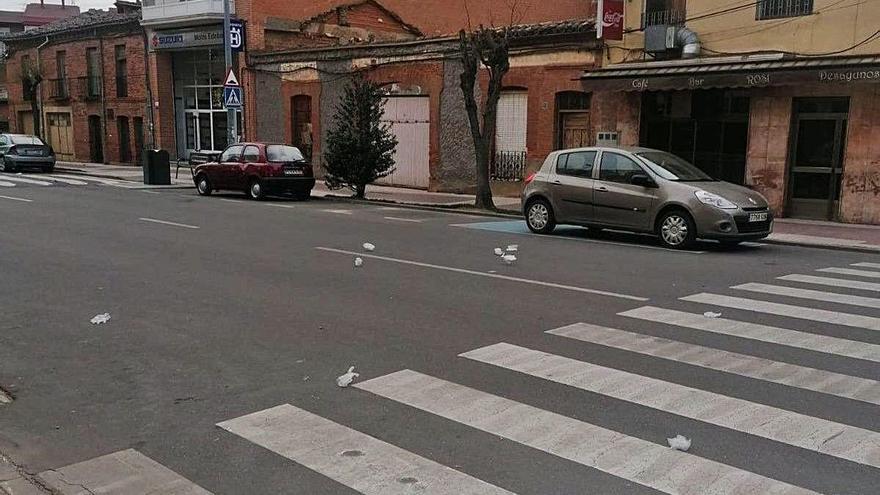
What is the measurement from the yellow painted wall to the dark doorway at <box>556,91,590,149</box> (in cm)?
185

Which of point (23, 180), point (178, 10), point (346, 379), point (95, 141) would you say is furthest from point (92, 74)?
point (346, 379)

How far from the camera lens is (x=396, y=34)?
Answer: 34938mm

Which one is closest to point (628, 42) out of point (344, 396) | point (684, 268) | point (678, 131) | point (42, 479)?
point (678, 131)

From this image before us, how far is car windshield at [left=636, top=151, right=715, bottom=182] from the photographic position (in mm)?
12938

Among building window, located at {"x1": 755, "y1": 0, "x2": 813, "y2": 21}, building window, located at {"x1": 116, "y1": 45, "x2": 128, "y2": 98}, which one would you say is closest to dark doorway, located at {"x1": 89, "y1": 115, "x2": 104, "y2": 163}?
building window, located at {"x1": 116, "y1": 45, "x2": 128, "y2": 98}

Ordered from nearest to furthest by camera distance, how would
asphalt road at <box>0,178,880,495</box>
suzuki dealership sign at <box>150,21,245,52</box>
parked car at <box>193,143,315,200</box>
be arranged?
asphalt road at <box>0,178,880,495</box>, parked car at <box>193,143,315,200</box>, suzuki dealership sign at <box>150,21,245,52</box>

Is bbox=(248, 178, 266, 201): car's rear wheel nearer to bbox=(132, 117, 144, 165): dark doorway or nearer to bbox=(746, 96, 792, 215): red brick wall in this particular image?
bbox=(746, 96, 792, 215): red brick wall

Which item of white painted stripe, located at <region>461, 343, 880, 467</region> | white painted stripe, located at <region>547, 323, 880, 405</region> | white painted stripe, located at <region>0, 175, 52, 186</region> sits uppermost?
white painted stripe, located at <region>0, 175, 52, 186</region>

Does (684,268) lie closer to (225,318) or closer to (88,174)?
(225,318)

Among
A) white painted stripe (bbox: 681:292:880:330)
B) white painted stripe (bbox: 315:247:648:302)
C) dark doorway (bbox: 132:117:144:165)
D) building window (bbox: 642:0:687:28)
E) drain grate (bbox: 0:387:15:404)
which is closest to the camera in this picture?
drain grate (bbox: 0:387:15:404)

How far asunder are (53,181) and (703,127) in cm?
2085

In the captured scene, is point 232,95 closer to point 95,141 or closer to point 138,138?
point 138,138

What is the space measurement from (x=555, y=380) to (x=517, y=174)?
16.9 meters

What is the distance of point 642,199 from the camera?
12.9m
